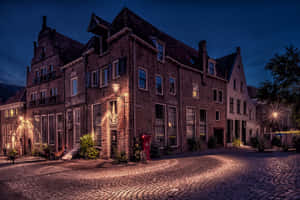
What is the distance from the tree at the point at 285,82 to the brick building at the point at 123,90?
6964 mm

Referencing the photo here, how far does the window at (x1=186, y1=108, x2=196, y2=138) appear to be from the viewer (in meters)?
19.6

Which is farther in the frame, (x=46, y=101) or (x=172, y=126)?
(x=46, y=101)

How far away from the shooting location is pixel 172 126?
58.7 feet

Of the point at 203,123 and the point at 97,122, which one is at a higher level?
the point at 97,122

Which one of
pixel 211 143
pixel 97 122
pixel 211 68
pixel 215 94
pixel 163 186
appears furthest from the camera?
pixel 215 94

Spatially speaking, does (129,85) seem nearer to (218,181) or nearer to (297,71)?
(218,181)

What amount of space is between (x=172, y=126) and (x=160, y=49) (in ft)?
24.4

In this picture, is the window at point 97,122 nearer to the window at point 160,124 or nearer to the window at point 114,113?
the window at point 114,113

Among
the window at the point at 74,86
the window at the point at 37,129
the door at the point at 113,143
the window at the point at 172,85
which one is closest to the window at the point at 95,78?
the window at the point at 74,86

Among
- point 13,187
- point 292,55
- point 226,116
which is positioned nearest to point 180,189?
point 13,187

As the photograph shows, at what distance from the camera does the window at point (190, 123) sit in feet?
64.4

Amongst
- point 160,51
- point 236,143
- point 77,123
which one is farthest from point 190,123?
point 77,123

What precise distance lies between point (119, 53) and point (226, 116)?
17.2 m

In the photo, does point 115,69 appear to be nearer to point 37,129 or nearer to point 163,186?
point 163,186
